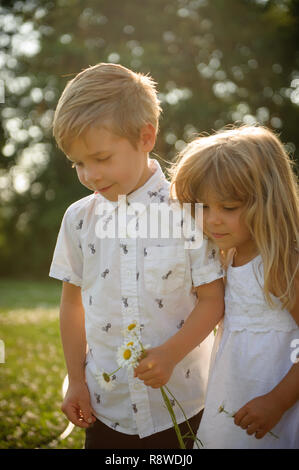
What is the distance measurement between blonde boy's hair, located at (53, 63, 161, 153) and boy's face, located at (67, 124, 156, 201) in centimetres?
3

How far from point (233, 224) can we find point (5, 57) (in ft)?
73.0

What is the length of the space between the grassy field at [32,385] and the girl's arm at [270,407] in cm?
194

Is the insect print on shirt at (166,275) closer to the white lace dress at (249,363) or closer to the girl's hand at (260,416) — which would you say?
the white lace dress at (249,363)

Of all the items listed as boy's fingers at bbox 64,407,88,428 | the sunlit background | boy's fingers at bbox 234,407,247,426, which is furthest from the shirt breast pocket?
the sunlit background

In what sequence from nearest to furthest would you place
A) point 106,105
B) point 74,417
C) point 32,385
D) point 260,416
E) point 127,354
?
point 127,354, point 260,416, point 106,105, point 74,417, point 32,385

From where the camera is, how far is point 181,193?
2115mm

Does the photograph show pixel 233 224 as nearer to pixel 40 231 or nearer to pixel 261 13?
pixel 261 13

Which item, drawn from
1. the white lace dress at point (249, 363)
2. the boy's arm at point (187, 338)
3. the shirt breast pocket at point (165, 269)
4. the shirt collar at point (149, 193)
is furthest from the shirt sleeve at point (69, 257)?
the white lace dress at point (249, 363)

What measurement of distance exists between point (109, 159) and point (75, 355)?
961mm

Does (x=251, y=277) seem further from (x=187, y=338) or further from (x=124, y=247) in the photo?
(x=124, y=247)

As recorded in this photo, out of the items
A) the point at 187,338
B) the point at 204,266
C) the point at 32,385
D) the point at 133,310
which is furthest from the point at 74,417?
the point at 32,385

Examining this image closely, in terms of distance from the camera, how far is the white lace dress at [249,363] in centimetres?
200

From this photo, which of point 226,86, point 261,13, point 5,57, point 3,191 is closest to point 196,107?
point 226,86

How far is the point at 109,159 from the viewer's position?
200cm
